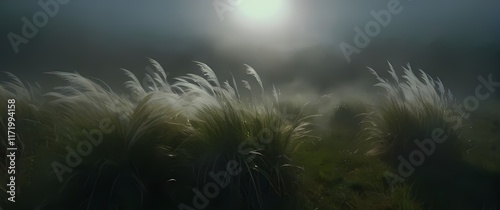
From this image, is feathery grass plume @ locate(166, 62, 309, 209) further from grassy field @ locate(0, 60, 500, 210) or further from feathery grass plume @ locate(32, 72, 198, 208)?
feathery grass plume @ locate(32, 72, 198, 208)

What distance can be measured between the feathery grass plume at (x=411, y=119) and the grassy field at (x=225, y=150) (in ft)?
0.03

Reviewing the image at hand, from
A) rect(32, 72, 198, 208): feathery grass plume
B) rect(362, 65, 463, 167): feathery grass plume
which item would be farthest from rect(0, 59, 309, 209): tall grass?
rect(362, 65, 463, 167): feathery grass plume

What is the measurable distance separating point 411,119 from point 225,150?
137 cm

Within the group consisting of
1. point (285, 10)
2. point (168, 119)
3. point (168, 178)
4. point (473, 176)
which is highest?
point (285, 10)

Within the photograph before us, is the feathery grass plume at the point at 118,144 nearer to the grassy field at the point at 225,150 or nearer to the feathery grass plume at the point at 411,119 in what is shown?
the grassy field at the point at 225,150

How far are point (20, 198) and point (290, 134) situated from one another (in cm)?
156

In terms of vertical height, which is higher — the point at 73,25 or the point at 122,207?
the point at 73,25

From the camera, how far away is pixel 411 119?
347 centimetres

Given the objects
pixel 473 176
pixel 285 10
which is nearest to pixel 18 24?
pixel 285 10

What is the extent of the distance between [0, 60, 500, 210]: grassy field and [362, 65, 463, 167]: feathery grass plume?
10 millimetres

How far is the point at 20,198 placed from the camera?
2752 mm

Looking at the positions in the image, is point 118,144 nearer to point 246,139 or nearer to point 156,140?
point 156,140

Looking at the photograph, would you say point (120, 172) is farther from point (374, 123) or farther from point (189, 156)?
point (374, 123)

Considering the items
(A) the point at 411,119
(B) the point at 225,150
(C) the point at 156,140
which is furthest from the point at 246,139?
(A) the point at 411,119
